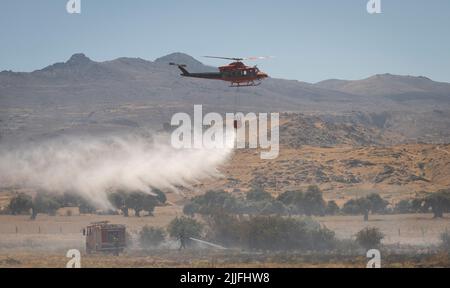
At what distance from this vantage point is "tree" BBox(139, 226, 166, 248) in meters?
81.1

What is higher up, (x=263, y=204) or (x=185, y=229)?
(x=185, y=229)

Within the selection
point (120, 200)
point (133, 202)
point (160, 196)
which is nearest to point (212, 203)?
point (133, 202)

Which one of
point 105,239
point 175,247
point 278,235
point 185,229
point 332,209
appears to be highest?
point 105,239

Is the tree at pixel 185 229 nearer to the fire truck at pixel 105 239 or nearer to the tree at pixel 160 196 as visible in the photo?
the fire truck at pixel 105 239

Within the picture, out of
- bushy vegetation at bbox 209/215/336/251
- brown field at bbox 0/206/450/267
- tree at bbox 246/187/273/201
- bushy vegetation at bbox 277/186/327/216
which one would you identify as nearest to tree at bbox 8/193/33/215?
brown field at bbox 0/206/450/267

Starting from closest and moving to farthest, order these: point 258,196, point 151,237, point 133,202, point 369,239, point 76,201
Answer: point 369,239, point 151,237, point 133,202, point 76,201, point 258,196

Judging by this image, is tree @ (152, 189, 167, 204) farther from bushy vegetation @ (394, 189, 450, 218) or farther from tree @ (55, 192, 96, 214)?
Answer: bushy vegetation @ (394, 189, 450, 218)

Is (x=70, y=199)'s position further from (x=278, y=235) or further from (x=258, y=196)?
(x=278, y=235)

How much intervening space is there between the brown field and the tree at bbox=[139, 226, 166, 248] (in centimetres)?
121

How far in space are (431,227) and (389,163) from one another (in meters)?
51.4

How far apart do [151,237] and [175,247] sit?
3.15 metres

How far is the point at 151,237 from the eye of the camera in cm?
8150

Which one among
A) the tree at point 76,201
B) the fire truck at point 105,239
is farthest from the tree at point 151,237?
the tree at point 76,201

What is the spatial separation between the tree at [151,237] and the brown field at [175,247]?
1.21m
